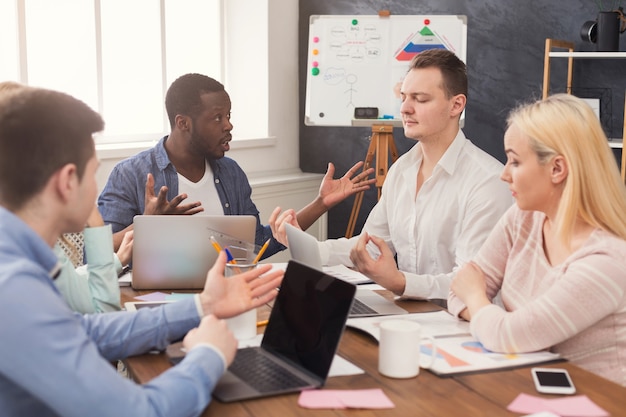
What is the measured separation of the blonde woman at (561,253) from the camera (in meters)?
1.61

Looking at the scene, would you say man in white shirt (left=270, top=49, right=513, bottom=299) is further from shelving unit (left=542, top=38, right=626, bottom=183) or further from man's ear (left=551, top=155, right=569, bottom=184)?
shelving unit (left=542, top=38, right=626, bottom=183)

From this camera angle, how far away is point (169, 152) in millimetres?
3064

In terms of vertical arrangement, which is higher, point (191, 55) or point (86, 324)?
point (191, 55)

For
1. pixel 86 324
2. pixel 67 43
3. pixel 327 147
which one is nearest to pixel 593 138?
pixel 86 324

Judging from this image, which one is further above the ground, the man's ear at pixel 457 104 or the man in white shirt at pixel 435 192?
the man's ear at pixel 457 104

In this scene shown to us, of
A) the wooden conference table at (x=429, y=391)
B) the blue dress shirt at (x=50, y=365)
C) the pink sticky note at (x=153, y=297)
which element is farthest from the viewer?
the pink sticky note at (x=153, y=297)

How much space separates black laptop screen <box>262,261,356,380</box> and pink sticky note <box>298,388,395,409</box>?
0.16ft

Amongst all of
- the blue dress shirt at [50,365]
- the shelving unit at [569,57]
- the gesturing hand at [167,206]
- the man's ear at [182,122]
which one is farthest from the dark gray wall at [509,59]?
the blue dress shirt at [50,365]

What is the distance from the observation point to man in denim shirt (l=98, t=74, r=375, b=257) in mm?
2881

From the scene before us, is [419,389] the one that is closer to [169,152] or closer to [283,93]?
[169,152]

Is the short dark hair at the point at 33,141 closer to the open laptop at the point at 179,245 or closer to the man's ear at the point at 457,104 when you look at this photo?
the open laptop at the point at 179,245

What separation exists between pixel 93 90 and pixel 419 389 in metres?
3.14

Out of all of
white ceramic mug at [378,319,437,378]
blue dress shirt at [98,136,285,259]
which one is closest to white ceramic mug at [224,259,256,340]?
white ceramic mug at [378,319,437,378]

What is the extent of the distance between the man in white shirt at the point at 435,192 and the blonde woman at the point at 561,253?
51 cm
